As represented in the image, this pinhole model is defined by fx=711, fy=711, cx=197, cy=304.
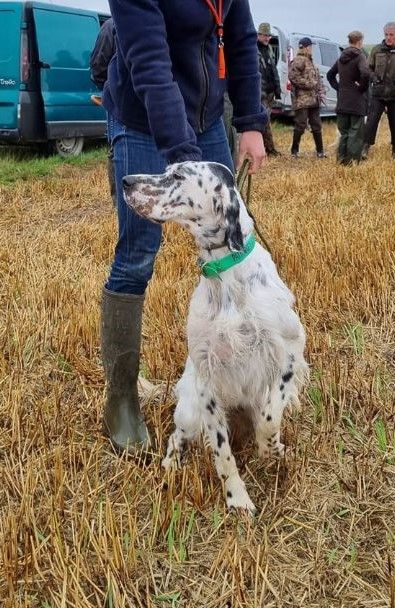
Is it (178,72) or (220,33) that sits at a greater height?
(220,33)

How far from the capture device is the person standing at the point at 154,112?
7.29ft

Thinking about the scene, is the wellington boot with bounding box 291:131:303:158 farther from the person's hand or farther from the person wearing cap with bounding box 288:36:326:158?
the person's hand

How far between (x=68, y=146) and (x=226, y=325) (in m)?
9.51

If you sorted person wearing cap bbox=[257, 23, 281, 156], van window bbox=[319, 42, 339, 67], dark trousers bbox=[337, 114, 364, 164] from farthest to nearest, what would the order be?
van window bbox=[319, 42, 339, 67] → person wearing cap bbox=[257, 23, 281, 156] → dark trousers bbox=[337, 114, 364, 164]

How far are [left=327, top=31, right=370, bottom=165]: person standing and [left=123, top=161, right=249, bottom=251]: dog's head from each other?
8.30m

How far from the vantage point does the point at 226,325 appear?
2.37 metres

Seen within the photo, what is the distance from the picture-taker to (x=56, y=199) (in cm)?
783

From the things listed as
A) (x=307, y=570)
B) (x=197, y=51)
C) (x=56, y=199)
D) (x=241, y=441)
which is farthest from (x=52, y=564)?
(x=56, y=199)

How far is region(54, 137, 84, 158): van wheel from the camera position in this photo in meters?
11.0

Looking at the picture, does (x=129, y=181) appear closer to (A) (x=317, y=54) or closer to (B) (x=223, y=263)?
(B) (x=223, y=263)

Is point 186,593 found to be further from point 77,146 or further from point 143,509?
point 77,146

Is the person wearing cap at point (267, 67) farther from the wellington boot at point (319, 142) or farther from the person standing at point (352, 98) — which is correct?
the person standing at point (352, 98)

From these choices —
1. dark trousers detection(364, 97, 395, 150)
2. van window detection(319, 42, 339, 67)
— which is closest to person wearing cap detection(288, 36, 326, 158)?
dark trousers detection(364, 97, 395, 150)

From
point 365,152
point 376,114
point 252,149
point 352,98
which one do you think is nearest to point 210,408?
point 252,149
